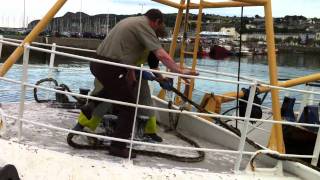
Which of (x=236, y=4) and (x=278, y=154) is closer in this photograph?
(x=278, y=154)

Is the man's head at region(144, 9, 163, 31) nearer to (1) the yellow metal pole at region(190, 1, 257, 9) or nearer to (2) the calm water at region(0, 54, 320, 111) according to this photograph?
(1) the yellow metal pole at region(190, 1, 257, 9)

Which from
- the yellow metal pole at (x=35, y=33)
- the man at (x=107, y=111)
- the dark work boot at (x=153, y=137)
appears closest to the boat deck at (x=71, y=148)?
the dark work boot at (x=153, y=137)

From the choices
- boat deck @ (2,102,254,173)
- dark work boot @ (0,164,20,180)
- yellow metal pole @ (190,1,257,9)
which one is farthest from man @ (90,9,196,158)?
yellow metal pole @ (190,1,257,9)

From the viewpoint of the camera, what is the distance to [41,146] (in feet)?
18.4

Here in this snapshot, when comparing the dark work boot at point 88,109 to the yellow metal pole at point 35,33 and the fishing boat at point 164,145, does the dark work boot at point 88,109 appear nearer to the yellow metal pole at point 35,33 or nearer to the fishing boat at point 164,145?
the fishing boat at point 164,145

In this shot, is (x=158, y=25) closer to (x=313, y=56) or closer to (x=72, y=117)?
(x=72, y=117)

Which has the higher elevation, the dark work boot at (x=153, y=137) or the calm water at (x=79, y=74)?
the dark work boot at (x=153, y=137)

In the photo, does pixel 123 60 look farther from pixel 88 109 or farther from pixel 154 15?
pixel 88 109

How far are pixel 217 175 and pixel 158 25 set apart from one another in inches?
70.9

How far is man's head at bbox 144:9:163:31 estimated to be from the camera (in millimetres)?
5699

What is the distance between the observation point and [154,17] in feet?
18.7

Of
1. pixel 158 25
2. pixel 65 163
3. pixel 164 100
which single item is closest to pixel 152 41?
pixel 158 25

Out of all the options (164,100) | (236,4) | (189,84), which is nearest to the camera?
(236,4)

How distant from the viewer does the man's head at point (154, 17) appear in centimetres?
Answer: 570
